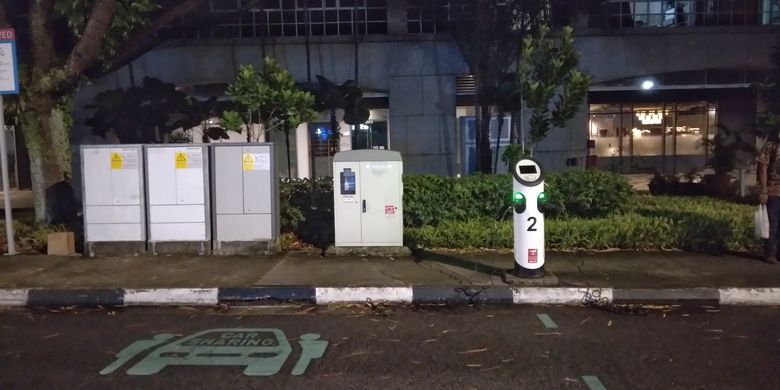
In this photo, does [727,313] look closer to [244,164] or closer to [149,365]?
[149,365]

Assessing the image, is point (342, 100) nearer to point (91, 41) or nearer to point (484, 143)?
point (484, 143)

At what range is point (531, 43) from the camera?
10.7m

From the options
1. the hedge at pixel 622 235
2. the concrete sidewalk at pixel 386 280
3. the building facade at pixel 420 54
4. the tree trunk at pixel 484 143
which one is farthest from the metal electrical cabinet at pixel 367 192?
the building facade at pixel 420 54

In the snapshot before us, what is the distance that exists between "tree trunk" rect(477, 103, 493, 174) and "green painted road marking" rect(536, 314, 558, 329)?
7.63 meters

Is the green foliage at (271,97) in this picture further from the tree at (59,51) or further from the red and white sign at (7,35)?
the red and white sign at (7,35)

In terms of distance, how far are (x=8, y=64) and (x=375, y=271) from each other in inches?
225

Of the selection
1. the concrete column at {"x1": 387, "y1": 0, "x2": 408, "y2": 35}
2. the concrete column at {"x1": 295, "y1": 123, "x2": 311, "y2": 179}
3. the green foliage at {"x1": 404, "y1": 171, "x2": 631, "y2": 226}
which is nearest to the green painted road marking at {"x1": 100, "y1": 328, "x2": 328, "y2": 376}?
the green foliage at {"x1": 404, "y1": 171, "x2": 631, "y2": 226}

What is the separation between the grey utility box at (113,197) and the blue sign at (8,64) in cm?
128

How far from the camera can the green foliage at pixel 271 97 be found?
11.4 metres

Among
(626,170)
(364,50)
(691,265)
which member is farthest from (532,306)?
(626,170)

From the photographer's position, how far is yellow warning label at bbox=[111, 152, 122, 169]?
29.6 ft

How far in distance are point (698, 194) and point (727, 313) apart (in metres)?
7.44

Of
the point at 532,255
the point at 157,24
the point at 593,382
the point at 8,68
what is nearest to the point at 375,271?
the point at 532,255

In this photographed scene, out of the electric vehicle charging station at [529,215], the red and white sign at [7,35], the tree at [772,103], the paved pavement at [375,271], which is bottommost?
the paved pavement at [375,271]
